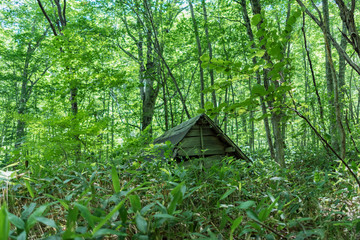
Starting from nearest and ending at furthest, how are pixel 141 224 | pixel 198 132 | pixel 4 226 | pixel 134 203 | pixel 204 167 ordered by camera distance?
pixel 4 226, pixel 141 224, pixel 134 203, pixel 204 167, pixel 198 132

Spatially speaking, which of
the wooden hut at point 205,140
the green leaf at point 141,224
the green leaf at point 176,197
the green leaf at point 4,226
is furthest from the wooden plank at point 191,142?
the green leaf at point 4,226

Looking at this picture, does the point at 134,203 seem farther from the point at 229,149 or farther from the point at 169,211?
the point at 229,149

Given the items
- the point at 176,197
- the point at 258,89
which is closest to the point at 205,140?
the point at 258,89

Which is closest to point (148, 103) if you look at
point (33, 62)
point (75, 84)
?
point (75, 84)

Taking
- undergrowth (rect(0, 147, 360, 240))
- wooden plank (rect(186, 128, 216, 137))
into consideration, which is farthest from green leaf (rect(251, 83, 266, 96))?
wooden plank (rect(186, 128, 216, 137))

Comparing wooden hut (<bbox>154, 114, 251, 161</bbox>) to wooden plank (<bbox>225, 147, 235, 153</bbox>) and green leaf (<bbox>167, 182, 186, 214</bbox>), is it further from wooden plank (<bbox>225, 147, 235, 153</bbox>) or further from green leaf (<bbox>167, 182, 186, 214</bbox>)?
green leaf (<bbox>167, 182, 186, 214</bbox>)

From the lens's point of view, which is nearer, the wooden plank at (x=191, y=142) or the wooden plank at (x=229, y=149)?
the wooden plank at (x=191, y=142)

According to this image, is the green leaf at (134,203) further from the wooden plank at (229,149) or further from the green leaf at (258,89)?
the wooden plank at (229,149)

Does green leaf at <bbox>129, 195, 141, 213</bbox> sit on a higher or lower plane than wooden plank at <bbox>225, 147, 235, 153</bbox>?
higher

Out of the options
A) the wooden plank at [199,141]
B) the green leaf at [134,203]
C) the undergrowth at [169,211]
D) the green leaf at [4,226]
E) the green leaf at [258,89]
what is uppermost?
the green leaf at [258,89]

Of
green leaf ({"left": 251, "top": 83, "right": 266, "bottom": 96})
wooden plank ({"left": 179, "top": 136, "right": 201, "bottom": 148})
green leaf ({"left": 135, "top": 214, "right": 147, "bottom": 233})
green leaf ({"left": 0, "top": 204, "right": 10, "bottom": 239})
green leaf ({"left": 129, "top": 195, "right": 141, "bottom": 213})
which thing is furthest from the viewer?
wooden plank ({"left": 179, "top": 136, "right": 201, "bottom": 148})

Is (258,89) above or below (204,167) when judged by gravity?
above

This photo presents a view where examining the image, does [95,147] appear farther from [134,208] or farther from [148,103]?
[148,103]

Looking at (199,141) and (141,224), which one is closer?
(141,224)
